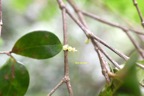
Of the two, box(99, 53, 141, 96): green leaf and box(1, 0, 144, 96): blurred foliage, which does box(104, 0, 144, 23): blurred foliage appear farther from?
box(99, 53, 141, 96): green leaf

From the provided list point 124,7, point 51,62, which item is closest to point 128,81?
point 124,7

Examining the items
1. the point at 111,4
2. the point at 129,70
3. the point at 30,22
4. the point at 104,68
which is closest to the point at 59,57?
the point at 30,22

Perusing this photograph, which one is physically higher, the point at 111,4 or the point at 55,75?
the point at 111,4

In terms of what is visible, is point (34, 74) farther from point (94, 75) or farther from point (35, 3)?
point (35, 3)

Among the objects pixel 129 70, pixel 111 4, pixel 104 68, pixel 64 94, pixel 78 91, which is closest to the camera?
pixel 129 70

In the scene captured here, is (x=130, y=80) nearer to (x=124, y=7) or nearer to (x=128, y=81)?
(x=128, y=81)

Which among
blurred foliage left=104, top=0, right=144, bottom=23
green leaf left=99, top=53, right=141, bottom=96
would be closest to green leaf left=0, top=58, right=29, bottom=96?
green leaf left=99, top=53, right=141, bottom=96
